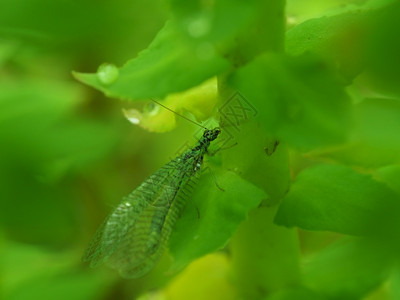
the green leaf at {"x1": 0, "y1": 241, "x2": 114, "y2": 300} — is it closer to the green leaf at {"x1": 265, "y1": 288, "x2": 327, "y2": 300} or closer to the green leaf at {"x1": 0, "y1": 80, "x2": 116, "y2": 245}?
the green leaf at {"x1": 0, "y1": 80, "x2": 116, "y2": 245}

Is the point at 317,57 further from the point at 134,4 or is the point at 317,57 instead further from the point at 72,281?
the point at 72,281

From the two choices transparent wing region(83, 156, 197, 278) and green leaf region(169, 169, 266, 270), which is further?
transparent wing region(83, 156, 197, 278)

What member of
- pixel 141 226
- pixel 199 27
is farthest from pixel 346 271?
pixel 199 27

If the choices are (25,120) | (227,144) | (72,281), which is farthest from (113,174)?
(227,144)

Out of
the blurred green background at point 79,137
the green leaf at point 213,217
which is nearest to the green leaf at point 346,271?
the blurred green background at point 79,137

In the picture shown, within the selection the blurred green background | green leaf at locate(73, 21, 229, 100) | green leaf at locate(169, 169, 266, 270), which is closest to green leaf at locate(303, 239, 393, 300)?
the blurred green background

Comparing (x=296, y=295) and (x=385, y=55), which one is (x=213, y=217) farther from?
(x=385, y=55)
